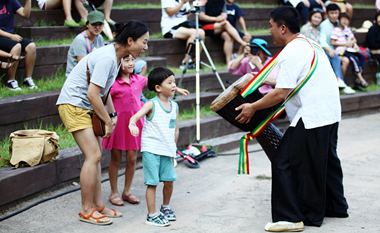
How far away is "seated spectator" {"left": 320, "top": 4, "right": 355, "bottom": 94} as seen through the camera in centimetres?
897

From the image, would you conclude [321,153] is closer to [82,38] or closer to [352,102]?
[82,38]

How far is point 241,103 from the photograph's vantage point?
3.64 m

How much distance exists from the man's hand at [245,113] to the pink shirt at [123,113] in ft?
3.90

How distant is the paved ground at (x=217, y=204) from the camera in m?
3.62

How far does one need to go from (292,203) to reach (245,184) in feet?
4.29

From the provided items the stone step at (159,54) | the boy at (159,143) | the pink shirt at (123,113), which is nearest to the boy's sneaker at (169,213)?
the boy at (159,143)

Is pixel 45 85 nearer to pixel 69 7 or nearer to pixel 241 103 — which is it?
pixel 69 7

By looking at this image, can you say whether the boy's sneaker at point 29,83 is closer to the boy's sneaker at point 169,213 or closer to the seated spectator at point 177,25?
the boy's sneaker at point 169,213

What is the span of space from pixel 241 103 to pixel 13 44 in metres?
3.56

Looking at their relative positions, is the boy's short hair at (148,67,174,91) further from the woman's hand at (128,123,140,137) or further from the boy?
the woman's hand at (128,123,140,137)

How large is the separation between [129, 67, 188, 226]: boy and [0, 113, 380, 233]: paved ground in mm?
172

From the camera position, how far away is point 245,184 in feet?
15.7

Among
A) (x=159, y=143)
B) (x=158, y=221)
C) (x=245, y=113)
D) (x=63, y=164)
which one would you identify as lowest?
(x=158, y=221)

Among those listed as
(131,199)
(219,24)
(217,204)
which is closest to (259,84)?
(217,204)
